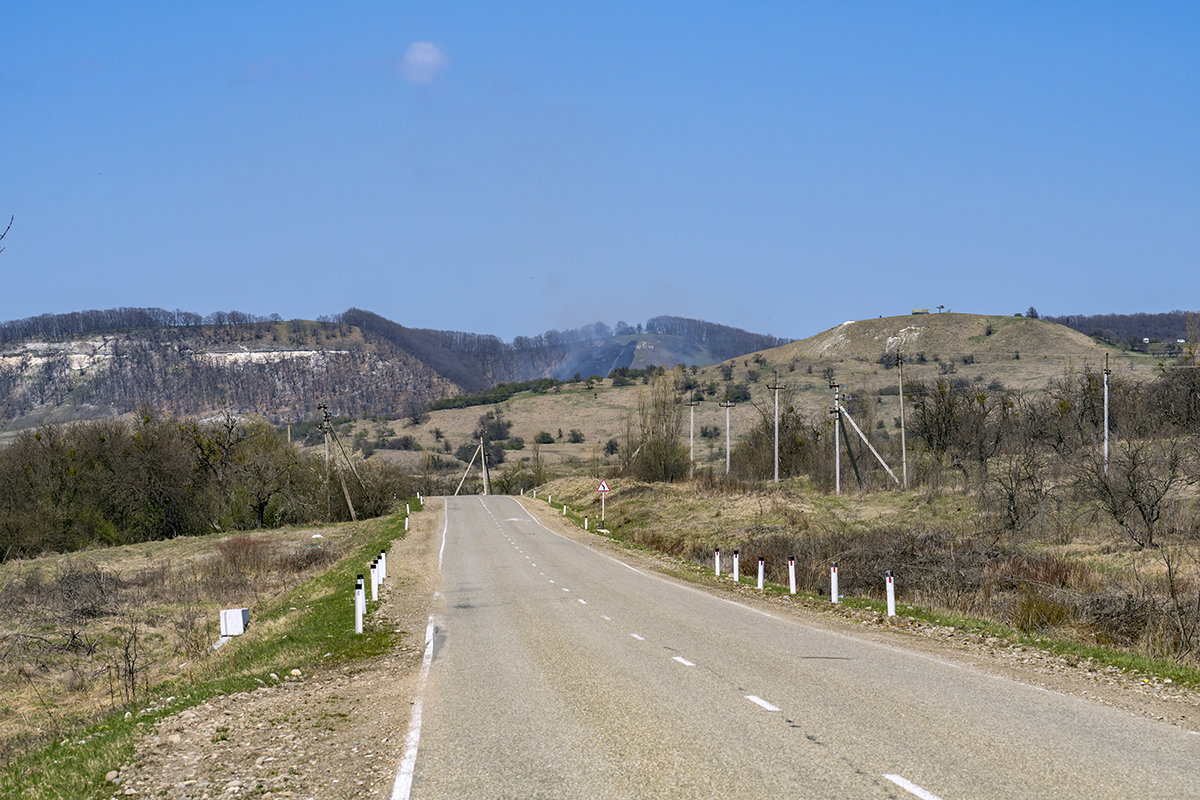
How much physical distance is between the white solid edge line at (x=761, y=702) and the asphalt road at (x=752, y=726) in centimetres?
2

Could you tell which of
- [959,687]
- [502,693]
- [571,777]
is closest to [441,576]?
[502,693]

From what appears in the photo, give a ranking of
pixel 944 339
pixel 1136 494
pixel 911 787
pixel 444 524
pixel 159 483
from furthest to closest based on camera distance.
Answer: pixel 944 339, pixel 159 483, pixel 444 524, pixel 1136 494, pixel 911 787

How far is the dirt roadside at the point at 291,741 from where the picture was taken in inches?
299

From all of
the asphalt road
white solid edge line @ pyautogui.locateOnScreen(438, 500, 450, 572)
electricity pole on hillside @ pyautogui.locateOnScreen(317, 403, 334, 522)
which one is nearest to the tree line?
electricity pole on hillside @ pyautogui.locateOnScreen(317, 403, 334, 522)

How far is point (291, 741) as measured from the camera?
9.20 meters

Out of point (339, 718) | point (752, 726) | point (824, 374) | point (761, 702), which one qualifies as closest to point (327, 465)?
point (339, 718)

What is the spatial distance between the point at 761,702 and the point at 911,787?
3288mm

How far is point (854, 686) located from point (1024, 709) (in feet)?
6.14

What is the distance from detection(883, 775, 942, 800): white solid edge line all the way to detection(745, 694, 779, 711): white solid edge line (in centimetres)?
265

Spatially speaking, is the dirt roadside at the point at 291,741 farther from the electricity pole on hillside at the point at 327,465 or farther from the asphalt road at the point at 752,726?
the electricity pole on hillside at the point at 327,465

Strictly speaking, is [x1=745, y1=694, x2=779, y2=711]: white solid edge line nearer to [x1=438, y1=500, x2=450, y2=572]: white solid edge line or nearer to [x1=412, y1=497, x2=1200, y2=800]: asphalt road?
[x1=412, y1=497, x2=1200, y2=800]: asphalt road

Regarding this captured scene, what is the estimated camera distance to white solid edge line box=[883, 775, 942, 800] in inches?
255

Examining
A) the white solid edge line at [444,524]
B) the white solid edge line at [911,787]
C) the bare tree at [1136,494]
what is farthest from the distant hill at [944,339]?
the white solid edge line at [911,787]

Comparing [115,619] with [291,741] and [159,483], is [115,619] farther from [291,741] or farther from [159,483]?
[159,483]
